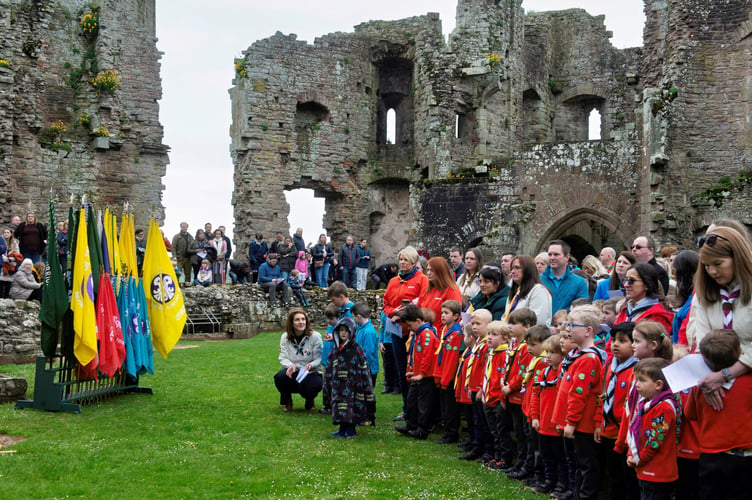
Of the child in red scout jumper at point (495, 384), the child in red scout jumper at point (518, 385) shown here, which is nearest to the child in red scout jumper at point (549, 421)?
the child in red scout jumper at point (518, 385)

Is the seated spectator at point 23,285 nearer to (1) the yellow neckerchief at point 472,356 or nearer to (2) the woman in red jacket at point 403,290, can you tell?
(2) the woman in red jacket at point 403,290

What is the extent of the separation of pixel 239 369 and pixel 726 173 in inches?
582

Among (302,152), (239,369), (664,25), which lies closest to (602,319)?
(239,369)

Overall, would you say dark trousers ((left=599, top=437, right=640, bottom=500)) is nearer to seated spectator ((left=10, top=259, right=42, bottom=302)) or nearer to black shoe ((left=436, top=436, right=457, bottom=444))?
black shoe ((left=436, top=436, right=457, bottom=444))

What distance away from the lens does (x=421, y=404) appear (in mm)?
9219

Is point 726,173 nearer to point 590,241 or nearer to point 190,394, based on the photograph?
point 590,241

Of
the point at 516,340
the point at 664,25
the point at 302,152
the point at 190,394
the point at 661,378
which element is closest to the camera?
the point at 661,378

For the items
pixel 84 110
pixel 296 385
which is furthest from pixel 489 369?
pixel 84 110

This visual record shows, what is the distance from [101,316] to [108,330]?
0.66 ft

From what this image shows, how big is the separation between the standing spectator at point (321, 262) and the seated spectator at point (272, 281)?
2.66 metres

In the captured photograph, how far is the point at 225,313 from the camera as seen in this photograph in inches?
790

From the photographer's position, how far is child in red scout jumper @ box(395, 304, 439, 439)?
9.12m

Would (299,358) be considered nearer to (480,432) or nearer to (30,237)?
(480,432)

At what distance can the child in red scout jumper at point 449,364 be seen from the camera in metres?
8.85
